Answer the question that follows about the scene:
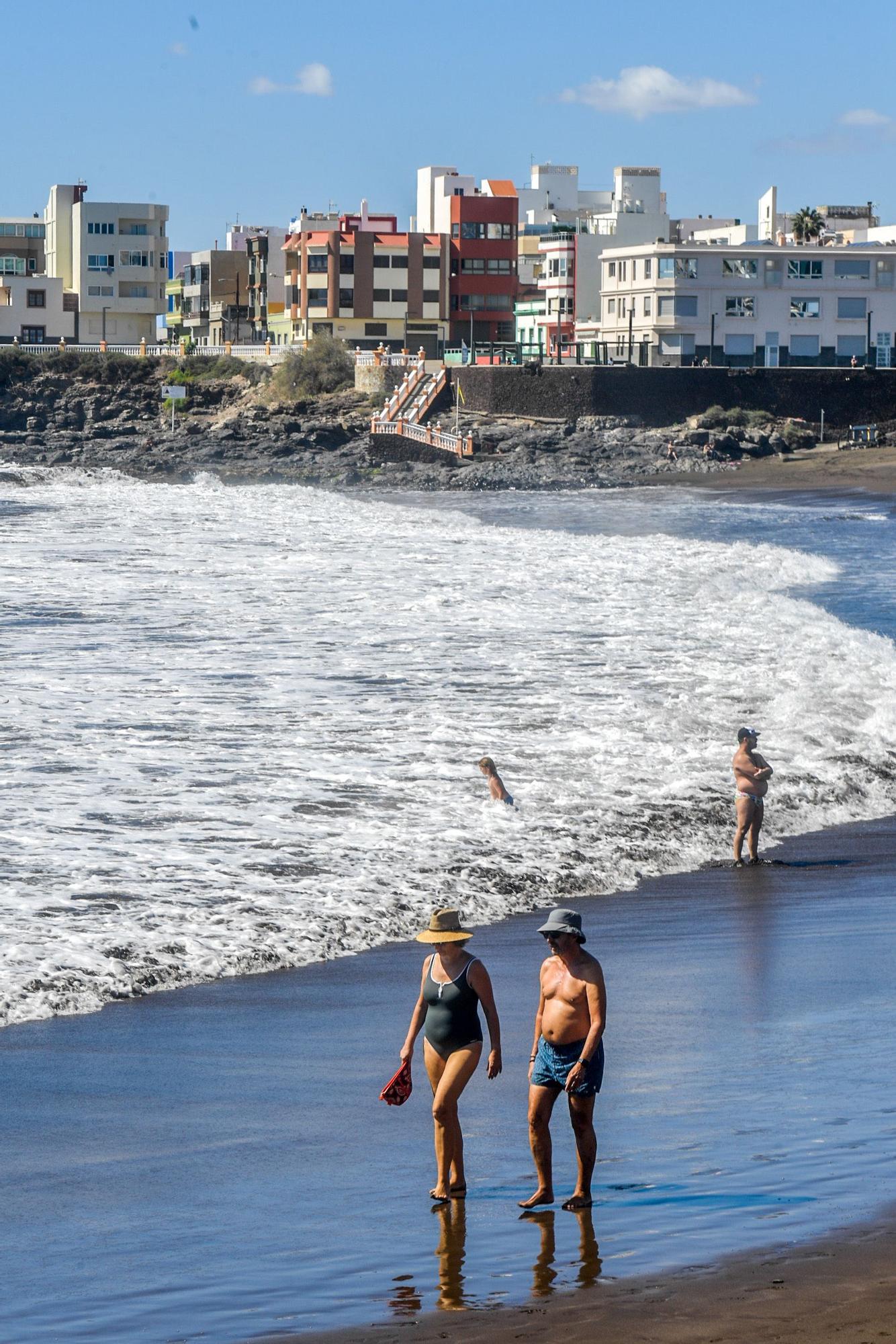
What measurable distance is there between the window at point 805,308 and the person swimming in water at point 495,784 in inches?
3019

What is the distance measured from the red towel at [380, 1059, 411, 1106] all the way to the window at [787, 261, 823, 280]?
86.1 metres

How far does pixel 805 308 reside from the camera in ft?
293

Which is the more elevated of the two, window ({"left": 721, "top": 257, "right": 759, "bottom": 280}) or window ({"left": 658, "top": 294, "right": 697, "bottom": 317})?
window ({"left": 721, "top": 257, "right": 759, "bottom": 280})

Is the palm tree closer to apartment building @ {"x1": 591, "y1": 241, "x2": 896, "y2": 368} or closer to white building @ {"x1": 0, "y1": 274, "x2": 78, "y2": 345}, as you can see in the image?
apartment building @ {"x1": 591, "y1": 241, "x2": 896, "y2": 368}

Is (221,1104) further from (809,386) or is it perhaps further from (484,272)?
(484,272)

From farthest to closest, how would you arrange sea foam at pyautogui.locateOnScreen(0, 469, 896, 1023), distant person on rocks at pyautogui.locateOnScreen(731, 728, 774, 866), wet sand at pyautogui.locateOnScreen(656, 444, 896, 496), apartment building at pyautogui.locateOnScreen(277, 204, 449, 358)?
apartment building at pyautogui.locateOnScreen(277, 204, 449, 358) < wet sand at pyautogui.locateOnScreen(656, 444, 896, 496) < distant person on rocks at pyautogui.locateOnScreen(731, 728, 774, 866) < sea foam at pyautogui.locateOnScreen(0, 469, 896, 1023)

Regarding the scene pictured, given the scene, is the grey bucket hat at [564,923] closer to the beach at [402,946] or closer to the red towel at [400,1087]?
the red towel at [400,1087]

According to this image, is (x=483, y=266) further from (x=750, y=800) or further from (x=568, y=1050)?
(x=568, y=1050)

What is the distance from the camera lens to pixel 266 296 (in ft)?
384

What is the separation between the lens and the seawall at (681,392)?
82000 mm

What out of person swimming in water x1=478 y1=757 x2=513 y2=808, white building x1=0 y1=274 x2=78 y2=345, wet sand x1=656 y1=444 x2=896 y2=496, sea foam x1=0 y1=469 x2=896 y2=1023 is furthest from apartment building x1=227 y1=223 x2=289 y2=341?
person swimming in water x1=478 y1=757 x2=513 y2=808

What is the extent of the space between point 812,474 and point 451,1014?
67.9 m

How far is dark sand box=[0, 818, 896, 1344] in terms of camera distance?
659 centimetres

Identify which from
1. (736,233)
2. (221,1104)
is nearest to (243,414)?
(736,233)
